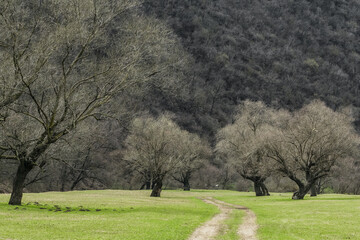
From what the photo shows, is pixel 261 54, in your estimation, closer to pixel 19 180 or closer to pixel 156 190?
pixel 156 190

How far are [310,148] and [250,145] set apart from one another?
9.96 meters

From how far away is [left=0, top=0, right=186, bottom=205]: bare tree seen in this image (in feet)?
79.6

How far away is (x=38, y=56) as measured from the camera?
25328 mm

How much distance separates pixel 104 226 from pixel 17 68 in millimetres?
12313

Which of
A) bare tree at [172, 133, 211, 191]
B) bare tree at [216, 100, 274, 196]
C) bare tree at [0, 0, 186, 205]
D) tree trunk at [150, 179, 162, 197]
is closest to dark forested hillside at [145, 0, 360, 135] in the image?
bare tree at [172, 133, 211, 191]

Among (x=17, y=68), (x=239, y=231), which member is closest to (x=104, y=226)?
(x=239, y=231)

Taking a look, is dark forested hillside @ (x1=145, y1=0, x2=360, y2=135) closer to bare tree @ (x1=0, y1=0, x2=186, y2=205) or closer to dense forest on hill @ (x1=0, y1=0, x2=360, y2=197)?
dense forest on hill @ (x1=0, y1=0, x2=360, y2=197)

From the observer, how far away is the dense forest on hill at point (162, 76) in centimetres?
2573

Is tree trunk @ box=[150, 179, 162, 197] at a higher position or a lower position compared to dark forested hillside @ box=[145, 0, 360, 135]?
lower

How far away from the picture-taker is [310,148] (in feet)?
153

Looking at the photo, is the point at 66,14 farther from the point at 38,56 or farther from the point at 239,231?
the point at 239,231

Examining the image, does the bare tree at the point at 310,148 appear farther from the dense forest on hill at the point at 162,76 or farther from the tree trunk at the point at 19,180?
the tree trunk at the point at 19,180

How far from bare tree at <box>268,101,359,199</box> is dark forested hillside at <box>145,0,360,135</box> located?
8514 cm

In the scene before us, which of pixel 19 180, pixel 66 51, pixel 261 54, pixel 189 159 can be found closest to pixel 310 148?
pixel 189 159
